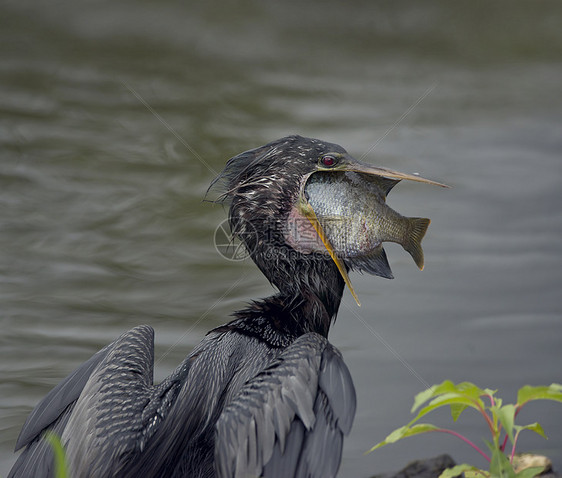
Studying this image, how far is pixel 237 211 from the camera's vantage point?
238cm

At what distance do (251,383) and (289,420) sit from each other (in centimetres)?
14

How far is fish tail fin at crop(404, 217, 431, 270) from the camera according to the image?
2314 millimetres

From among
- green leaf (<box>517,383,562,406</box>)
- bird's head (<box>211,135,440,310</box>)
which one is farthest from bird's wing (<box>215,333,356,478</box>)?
green leaf (<box>517,383,562,406</box>)

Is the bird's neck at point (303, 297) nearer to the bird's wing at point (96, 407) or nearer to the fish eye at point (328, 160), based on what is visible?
the fish eye at point (328, 160)

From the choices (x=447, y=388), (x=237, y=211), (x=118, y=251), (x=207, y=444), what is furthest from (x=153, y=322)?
(x=447, y=388)

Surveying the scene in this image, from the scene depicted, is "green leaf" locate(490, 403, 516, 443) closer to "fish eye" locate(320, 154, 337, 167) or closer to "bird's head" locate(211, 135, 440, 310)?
"bird's head" locate(211, 135, 440, 310)

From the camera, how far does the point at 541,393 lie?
138 cm

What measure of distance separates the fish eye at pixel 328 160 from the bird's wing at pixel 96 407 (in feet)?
2.64

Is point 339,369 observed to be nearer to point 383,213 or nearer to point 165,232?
point 383,213

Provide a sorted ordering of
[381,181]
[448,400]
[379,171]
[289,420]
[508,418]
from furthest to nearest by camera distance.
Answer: [381,181], [379,171], [289,420], [448,400], [508,418]

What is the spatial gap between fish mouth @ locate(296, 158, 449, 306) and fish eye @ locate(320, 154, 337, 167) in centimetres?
2

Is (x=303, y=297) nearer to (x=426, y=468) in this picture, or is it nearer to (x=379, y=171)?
(x=379, y=171)

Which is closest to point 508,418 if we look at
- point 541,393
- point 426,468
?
point 541,393

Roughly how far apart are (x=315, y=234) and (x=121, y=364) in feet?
2.39
